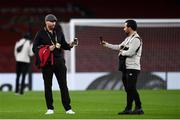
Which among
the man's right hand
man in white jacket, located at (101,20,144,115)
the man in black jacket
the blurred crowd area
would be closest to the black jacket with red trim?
the man in black jacket

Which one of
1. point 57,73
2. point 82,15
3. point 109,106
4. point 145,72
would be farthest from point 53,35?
point 82,15

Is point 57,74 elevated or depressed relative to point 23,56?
elevated

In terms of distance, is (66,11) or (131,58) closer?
(131,58)

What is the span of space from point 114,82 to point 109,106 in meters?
8.69

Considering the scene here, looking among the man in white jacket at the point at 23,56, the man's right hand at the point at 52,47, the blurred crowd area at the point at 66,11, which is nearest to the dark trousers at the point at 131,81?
the man's right hand at the point at 52,47

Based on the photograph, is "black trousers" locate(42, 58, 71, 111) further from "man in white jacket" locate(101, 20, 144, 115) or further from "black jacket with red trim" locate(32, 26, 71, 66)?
"man in white jacket" locate(101, 20, 144, 115)

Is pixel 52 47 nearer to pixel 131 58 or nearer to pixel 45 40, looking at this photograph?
pixel 45 40

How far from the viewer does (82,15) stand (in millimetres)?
36438

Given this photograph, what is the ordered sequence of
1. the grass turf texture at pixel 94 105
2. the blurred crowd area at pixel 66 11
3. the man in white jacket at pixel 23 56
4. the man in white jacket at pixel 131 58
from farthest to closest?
the blurred crowd area at pixel 66 11 < the man in white jacket at pixel 23 56 < the man in white jacket at pixel 131 58 < the grass turf texture at pixel 94 105

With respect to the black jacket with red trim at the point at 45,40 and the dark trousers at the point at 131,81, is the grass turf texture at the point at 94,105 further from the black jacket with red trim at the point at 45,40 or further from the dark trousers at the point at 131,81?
the black jacket with red trim at the point at 45,40

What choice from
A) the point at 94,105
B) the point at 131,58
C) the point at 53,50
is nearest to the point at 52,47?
the point at 53,50

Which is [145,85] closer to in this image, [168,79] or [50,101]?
A: [168,79]

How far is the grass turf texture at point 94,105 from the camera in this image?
16.0 meters

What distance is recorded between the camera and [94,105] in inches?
798
